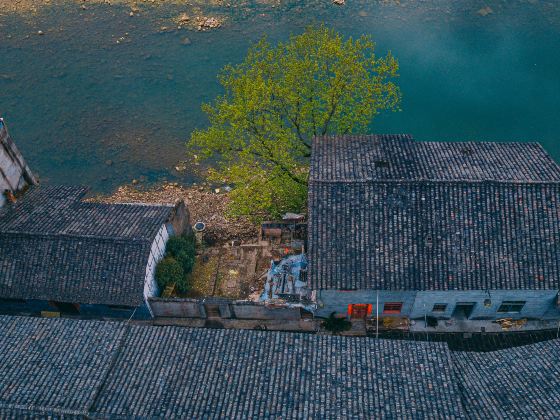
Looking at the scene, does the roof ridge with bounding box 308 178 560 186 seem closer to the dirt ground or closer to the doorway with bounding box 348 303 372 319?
the doorway with bounding box 348 303 372 319

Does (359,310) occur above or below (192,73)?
below

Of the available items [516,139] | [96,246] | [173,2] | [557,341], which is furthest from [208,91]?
[557,341]

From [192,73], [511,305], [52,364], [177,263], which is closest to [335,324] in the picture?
[511,305]

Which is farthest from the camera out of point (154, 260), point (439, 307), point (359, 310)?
point (154, 260)

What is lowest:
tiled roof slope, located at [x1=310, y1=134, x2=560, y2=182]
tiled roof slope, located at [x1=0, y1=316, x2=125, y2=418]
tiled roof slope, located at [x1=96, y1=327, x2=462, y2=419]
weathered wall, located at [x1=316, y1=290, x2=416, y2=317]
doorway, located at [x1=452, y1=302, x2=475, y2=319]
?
doorway, located at [x1=452, y1=302, x2=475, y2=319]

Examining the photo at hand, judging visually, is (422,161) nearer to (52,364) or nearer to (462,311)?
(462,311)

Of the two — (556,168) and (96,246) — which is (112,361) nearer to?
(96,246)

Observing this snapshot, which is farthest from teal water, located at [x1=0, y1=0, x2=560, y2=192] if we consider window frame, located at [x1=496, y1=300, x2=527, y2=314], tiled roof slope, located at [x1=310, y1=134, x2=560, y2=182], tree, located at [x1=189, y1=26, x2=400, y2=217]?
window frame, located at [x1=496, y1=300, x2=527, y2=314]

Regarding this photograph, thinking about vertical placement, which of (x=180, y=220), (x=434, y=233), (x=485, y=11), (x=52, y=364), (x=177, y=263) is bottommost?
(x=177, y=263)

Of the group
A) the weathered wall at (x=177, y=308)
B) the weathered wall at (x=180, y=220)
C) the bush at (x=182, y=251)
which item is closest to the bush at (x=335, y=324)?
the weathered wall at (x=177, y=308)
